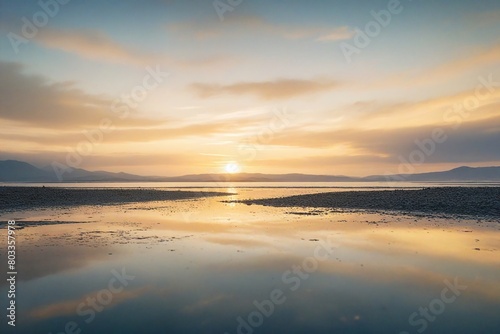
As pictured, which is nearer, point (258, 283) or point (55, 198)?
point (258, 283)

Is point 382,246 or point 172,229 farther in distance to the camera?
point 172,229

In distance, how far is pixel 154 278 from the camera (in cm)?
1270

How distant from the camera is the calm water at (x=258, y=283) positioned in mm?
8836

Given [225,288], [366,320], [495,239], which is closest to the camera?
[366,320]

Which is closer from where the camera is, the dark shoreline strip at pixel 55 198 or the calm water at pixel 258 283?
the calm water at pixel 258 283

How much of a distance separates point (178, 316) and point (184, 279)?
11.3 feet

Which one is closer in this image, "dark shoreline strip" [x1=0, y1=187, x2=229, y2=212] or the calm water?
the calm water

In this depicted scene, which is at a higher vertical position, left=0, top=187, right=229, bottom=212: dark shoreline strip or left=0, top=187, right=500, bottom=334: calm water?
left=0, top=187, right=229, bottom=212: dark shoreline strip

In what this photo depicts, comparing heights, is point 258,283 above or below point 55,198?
below

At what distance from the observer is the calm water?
8.84 metres

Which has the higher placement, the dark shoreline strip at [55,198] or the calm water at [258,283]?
the dark shoreline strip at [55,198]

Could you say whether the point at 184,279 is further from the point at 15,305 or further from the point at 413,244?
the point at 413,244

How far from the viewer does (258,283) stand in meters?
12.1

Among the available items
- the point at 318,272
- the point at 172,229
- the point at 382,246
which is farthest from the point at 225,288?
the point at 172,229
